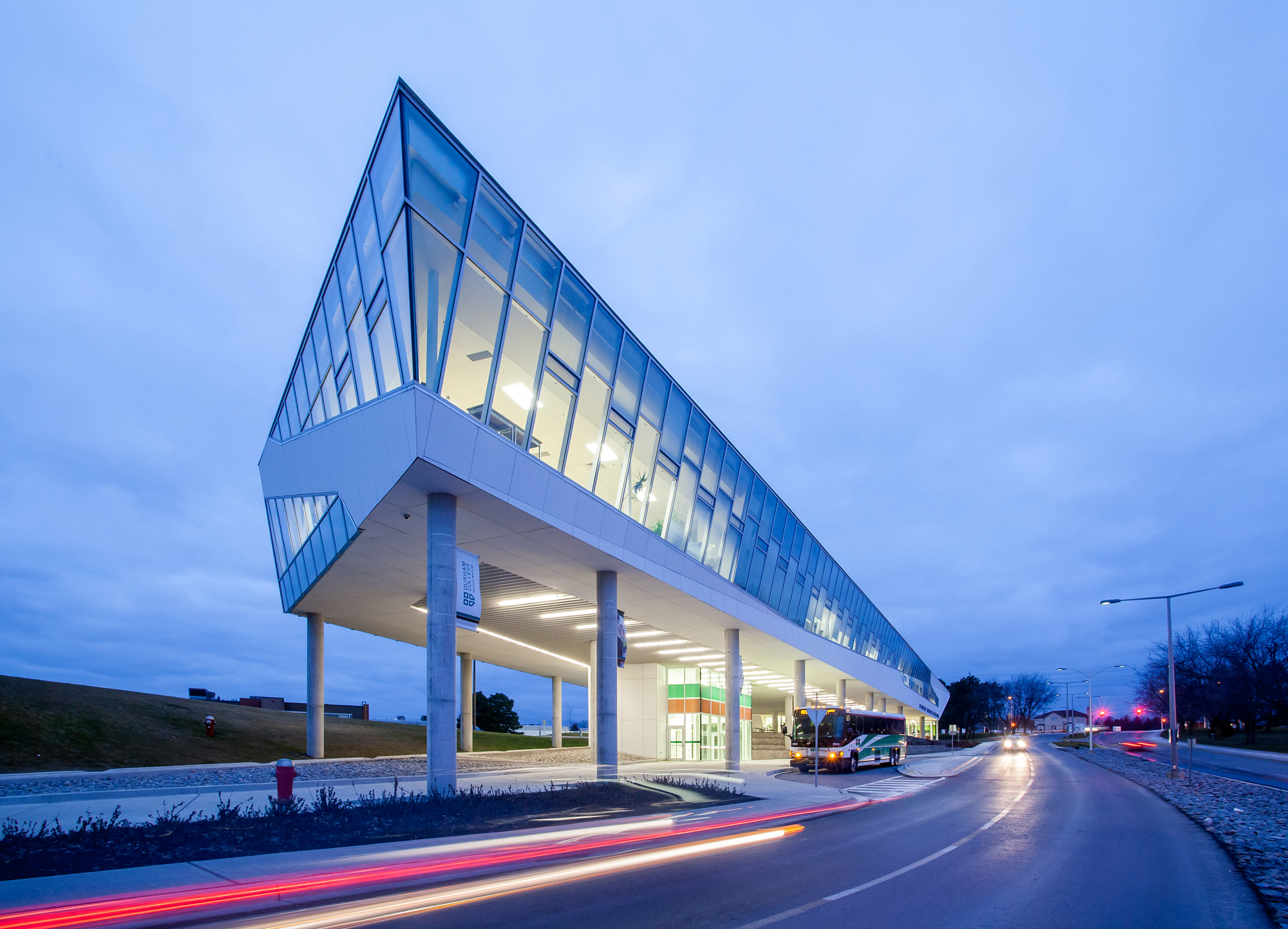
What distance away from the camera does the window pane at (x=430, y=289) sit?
16141mm

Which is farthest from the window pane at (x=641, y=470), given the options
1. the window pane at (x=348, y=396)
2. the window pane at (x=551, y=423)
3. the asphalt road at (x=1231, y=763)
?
the asphalt road at (x=1231, y=763)

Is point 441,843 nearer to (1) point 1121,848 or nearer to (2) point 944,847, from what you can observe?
(2) point 944,847

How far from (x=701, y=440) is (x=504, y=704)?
2445 inches

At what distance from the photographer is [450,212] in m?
16.6

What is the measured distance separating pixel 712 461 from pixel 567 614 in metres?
10.4

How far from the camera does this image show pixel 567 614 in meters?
34.1

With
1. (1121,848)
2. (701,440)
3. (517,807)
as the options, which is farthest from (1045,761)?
(517,807)

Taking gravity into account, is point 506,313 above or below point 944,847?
above

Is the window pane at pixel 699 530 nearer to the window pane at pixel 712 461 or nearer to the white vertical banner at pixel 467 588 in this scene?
the window pane at pixel 712 461

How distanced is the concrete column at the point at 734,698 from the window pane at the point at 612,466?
511 inches

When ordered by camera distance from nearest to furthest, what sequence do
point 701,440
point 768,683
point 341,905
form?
point 341,905 < point 701,440 < point 768,683

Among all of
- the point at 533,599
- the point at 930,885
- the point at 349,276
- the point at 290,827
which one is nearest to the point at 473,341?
the point at 349,276

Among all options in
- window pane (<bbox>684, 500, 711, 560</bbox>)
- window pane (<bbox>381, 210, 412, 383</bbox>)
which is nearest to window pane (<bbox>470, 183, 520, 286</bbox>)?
window pane (<bbox>381, 210, 412, 383</bbox>)

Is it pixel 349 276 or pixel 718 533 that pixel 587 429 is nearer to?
pixel 349 276
